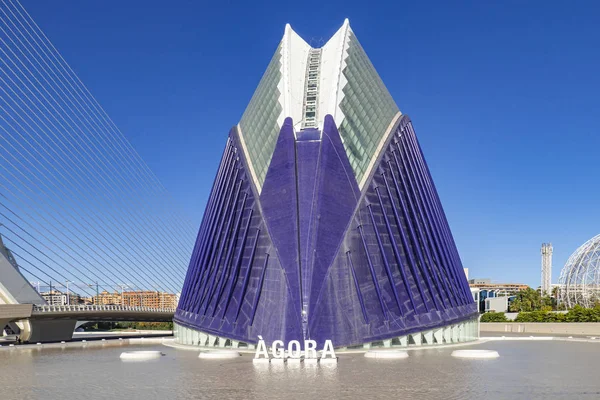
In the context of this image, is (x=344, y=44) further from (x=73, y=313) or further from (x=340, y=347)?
(x=73, y=313)

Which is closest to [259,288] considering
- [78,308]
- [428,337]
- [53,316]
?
[428,337]

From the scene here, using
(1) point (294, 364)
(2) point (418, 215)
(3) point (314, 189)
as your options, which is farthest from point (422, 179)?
(1) point (294, 364)

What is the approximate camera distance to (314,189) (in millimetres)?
43938

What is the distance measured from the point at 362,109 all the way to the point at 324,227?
41.9 feet

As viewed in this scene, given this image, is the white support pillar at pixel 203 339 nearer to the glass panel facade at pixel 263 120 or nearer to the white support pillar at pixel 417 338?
the glass panel facade at pixel 263 120

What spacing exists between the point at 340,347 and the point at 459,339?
13452 millimetres

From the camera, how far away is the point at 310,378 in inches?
1064

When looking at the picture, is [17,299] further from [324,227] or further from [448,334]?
[448,334]

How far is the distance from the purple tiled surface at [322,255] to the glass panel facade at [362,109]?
1.31 metres

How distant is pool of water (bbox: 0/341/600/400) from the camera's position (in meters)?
22.8

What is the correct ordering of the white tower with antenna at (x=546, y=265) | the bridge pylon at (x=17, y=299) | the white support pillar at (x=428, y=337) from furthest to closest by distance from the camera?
the white tower with antenna at (x=546, y=265) < the bridge pylon at (x=17, y=299) < the white support pillar at (x=428, y=337)

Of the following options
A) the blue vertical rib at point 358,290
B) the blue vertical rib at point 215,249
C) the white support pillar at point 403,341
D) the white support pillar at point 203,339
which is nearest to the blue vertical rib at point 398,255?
the white support pillar at point 403,341

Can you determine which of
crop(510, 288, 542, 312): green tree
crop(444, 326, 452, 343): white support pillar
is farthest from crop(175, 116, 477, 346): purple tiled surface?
crop(510, 288, 542, 312): green tree

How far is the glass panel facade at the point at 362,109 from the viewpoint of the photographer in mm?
47906
